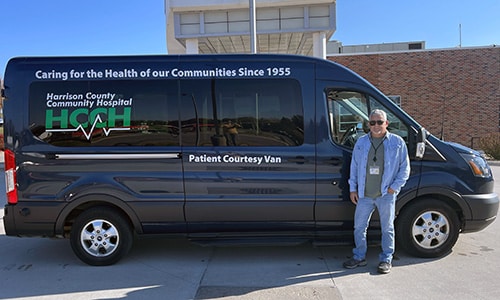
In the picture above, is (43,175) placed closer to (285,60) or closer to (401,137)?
(285,60)

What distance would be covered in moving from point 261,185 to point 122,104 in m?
1.80

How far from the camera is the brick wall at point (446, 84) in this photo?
17922 millimetres

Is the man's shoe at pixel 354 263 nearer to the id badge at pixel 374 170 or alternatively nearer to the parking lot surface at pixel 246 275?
the parking lot surface at pixel 246 275

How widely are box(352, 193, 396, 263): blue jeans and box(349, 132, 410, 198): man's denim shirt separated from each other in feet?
0.33

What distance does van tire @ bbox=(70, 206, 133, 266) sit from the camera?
4164 mm

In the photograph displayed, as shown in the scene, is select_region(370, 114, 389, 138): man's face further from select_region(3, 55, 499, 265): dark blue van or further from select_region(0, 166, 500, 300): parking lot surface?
select_region(0, 166, 500, 300): parking lot surface

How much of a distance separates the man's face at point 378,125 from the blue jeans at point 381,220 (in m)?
0.66

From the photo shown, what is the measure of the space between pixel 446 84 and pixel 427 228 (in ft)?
53.7

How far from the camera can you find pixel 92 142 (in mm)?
4043

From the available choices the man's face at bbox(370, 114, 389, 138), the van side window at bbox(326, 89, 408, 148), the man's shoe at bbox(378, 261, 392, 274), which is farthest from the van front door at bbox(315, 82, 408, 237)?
the man's shoe at bbox(378, 261, 392, 274)

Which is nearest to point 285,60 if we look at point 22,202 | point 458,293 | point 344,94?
point 344,94

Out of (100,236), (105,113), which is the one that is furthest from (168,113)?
(100,236)

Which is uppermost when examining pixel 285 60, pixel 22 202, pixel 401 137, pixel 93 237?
pixel 285 60

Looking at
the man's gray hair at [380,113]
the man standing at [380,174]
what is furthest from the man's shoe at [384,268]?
the man's gray hair at [380,113]
